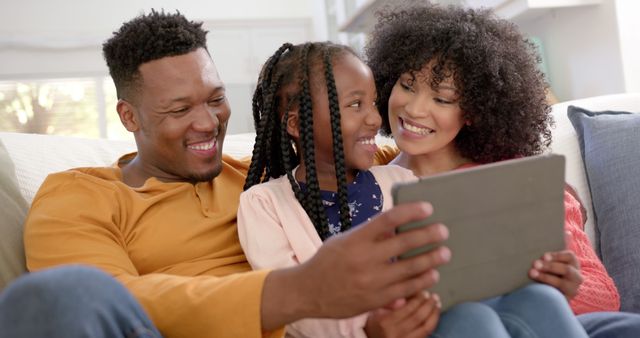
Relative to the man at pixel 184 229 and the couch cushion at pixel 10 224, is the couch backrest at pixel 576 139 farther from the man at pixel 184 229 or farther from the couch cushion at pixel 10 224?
the couch cushion at pixel 10 224

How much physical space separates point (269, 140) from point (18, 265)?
50 centimetres

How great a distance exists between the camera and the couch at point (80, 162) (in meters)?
1.29

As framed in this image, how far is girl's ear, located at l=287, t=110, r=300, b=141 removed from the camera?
137 cm

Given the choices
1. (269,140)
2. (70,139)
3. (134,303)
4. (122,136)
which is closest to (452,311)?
(134,303)

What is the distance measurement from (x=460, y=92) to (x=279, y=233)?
531 mm

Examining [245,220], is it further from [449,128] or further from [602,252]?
[602,252]

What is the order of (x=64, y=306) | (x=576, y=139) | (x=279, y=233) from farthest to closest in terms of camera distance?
(x=576, y=139)
(x=279, y=233)
(x=64, y=306)

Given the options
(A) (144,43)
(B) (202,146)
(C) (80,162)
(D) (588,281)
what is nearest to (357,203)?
(B) (202,146)

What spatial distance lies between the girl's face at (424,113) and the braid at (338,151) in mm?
212

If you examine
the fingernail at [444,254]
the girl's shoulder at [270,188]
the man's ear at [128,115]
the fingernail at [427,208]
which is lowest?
the fingernail at [444,254]

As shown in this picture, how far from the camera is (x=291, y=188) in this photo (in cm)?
132

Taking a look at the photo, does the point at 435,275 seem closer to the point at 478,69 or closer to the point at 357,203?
the point at 357,203

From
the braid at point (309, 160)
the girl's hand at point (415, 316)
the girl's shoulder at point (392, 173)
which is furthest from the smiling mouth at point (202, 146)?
the girl's hand at point (415, 316)

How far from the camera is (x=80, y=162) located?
1.62 meters
